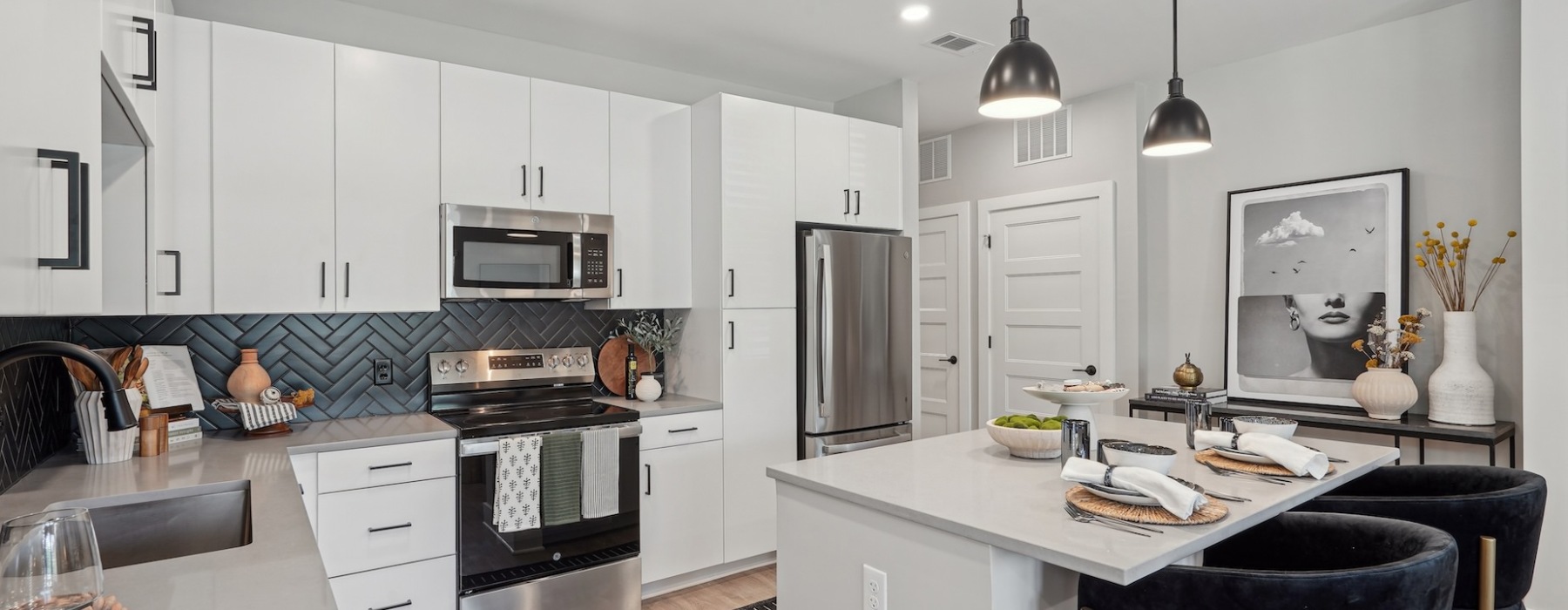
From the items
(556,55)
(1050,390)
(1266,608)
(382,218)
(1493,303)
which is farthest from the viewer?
(556,55)

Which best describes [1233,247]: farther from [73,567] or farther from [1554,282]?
[73,567]

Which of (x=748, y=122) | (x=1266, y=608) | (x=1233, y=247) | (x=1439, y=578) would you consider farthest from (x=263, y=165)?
(x=1233, y=247)

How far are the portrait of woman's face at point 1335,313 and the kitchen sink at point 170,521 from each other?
4220 mm

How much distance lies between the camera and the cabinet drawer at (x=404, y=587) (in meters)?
2.66

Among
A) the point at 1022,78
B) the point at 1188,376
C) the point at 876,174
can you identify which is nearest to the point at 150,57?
the point at 1022,78

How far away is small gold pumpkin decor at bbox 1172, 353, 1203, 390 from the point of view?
399cm

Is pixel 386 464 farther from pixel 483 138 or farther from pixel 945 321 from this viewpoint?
pixel 945 321

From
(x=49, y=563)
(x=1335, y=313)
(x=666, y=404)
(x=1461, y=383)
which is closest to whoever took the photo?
(x=49, y=563)

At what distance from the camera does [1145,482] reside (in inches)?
64.4

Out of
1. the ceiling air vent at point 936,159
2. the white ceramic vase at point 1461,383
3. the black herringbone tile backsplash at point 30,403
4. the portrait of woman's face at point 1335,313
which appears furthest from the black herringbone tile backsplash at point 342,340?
the white ceramic vase at point 1461,383

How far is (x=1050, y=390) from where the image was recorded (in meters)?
2.24

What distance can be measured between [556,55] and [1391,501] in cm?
360

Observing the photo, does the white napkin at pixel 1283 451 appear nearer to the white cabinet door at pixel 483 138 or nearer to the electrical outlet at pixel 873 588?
the electrical outlet at pixel 873 588

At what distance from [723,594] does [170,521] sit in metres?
2.13
